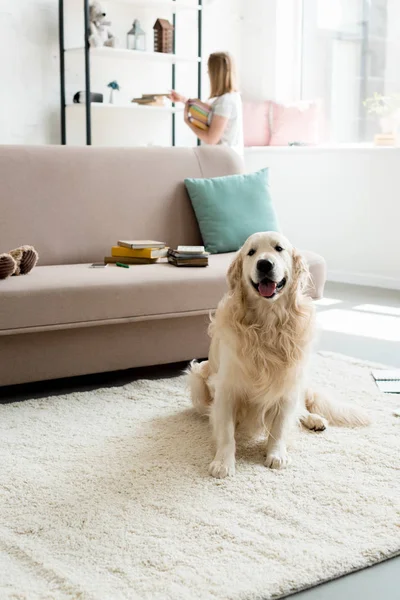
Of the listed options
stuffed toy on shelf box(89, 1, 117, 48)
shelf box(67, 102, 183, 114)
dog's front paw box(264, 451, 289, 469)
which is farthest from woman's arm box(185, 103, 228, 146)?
dog's front paw box(264, 451, 289, 469)

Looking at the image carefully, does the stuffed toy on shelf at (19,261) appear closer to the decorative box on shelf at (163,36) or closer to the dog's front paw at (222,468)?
the dog's front paw at (222,468)

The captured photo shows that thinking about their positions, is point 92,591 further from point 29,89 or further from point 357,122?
point 357,122

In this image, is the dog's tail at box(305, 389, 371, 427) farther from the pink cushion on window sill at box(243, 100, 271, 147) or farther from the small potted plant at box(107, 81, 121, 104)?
the pink cushion on window sill at box(243, 100, 271, 147)

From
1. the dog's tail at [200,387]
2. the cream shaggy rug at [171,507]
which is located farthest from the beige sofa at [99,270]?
the dog's tail at [200,387]

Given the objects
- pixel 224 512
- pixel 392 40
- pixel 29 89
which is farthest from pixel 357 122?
pixel 224 512

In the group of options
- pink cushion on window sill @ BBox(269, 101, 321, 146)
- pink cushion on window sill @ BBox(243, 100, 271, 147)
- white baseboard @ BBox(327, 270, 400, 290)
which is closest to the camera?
white baseboard @ BBox(327, 270, 400, 290)

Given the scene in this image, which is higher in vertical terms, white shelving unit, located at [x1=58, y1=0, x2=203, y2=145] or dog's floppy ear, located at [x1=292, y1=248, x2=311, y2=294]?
white shelving unit, located at [x1=58, y1=0, x2=203, y2=145]

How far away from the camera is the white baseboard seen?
5453 mm

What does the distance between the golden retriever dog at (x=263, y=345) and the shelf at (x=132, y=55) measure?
11.7 feet

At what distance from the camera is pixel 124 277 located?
2.96 m

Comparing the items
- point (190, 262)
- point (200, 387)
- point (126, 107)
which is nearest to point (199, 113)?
point (126, 107)

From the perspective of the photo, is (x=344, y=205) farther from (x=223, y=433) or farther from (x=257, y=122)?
(x=223, y=433)

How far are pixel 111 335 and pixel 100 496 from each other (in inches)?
40.9

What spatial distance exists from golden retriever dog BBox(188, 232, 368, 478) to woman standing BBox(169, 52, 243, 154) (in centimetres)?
284
